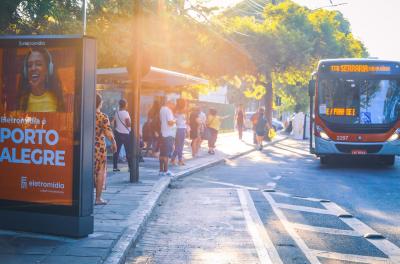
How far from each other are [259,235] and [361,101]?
10.4 m

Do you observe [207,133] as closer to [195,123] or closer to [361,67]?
[195,123]

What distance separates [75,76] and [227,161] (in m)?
13.2

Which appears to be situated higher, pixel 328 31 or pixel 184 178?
pixel 328 31

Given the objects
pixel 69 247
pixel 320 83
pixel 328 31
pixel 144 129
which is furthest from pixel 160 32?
pixel 328 31

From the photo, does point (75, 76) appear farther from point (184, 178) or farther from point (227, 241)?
point (184, 178)

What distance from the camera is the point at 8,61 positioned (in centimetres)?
655

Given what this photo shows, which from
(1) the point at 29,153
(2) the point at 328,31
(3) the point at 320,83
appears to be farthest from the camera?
(2) the point at 328,31

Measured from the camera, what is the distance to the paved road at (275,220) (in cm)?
642

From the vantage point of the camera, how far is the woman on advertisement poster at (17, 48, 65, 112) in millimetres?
6371

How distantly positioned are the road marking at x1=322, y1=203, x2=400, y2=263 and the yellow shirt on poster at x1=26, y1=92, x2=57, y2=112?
3.96m

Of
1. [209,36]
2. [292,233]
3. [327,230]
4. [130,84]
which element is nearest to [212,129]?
[130,84]

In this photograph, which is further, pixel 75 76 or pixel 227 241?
pixel 227 241

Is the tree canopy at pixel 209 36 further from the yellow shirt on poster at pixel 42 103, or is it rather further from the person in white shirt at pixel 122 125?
the yellow shirt on poster at pixel 42 103

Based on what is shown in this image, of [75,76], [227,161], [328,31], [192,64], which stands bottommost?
[227,161]
